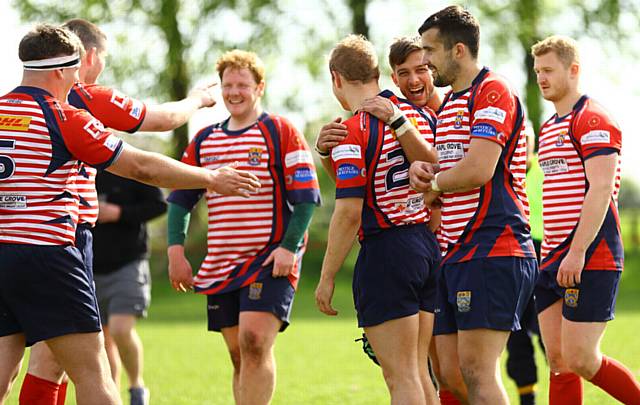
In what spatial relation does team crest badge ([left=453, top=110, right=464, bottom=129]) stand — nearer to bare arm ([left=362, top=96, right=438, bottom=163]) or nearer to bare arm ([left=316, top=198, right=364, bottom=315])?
bare arm ([left=362, top=96, right=438, bottom=163])

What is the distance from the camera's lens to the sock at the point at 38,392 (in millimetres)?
6102

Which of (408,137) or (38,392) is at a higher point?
(408,137)

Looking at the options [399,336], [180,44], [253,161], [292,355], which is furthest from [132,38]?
[399,336]

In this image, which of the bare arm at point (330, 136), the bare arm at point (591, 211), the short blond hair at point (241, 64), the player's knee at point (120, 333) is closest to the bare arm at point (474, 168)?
the bare arm at point (330, 136)

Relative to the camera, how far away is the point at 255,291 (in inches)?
256

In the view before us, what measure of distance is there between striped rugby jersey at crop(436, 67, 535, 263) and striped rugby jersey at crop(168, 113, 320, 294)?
1.71m

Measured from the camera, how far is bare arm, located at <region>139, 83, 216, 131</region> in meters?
5.71

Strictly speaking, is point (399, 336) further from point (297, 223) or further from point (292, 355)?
point (292, 355)

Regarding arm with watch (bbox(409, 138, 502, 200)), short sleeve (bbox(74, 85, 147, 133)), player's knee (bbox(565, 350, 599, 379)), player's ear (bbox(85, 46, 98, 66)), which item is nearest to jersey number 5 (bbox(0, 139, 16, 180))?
short sleeve (bbox(74, 85, 147, 133))

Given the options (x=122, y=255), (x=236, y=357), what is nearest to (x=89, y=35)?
(x=236, y=357)

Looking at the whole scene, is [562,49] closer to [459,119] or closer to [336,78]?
[459,119]

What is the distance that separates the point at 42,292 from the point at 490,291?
7.32 feet

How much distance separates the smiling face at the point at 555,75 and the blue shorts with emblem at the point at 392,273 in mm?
1319

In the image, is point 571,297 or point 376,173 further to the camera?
point 571,297
